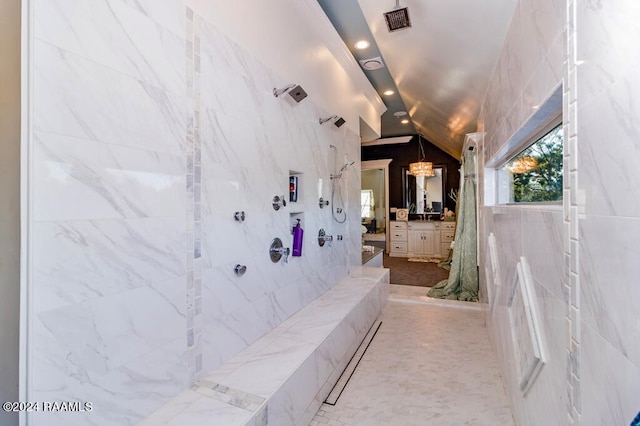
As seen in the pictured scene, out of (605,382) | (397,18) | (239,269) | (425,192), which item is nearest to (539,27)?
(605,382)

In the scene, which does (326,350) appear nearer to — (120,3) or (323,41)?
(120,3)

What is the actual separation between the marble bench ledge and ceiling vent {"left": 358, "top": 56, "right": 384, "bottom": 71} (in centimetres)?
263

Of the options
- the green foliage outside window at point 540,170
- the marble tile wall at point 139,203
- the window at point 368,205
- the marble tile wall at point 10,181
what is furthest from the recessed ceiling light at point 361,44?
the window at point 368,205

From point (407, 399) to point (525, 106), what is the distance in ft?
5.92

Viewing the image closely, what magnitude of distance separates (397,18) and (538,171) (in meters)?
1.60

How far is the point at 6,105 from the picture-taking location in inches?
36.2

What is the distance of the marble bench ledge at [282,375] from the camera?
1247mm

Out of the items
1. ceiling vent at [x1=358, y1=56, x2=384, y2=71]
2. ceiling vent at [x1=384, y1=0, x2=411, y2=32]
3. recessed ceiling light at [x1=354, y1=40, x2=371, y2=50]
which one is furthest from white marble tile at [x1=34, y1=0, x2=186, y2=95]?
ceiling vent at [x1=358, y1=56, x2=384, y2=71]

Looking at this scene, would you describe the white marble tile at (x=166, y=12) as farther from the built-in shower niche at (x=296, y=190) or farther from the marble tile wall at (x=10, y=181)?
the built-in shower niche at (x=296, y=190)

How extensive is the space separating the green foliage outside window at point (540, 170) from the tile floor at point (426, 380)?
129cm

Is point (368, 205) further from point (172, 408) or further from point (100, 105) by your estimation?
point (100, 105)

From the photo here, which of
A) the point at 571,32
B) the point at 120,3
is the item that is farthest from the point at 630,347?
the point at 120,3

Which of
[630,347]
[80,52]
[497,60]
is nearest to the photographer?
[630,347]

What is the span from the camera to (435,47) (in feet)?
8.46
